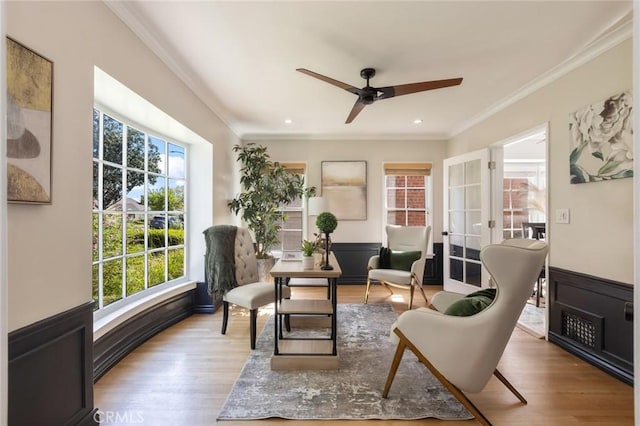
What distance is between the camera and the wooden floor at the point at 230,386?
1.70m

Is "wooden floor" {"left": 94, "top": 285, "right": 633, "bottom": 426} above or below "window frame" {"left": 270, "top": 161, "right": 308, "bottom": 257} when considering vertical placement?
below

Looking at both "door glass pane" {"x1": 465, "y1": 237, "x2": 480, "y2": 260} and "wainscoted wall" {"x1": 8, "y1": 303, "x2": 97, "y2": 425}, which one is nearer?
"wainscoted wall" {"x1": 8, "y1": 303, "x2": 97, "y2": 425}

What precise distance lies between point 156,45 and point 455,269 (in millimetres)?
4252

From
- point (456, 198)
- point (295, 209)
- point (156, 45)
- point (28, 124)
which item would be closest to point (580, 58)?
point (456, 198)

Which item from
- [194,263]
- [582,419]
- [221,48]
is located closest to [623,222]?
[582,419]

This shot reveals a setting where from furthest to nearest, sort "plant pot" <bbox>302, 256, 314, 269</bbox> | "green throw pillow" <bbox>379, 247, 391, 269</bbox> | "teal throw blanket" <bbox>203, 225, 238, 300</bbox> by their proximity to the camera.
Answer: "green throw pillow" <bbox>379, 247, 391, 269</bbox> → "teal throw blanket" <bbox>203, 225, 238, 300</bbox> → "plant pot" <bbox>302, 256, 314, 269</bbox>

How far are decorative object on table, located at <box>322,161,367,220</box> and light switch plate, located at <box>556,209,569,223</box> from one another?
2589mm

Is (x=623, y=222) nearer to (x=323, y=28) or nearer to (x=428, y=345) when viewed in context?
(x=428, y=345)

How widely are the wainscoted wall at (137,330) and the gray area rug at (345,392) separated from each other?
0.99 meters

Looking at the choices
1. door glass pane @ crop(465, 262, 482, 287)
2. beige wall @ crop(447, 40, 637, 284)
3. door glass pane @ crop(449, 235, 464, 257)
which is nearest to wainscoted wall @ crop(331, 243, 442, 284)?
door glass pane @ crop(449, 235, 464, 257)

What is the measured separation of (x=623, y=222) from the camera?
6.81 ft

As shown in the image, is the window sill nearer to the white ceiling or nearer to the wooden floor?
the wooden floor

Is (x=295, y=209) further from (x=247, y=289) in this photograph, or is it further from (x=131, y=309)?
(x=131, y=309)

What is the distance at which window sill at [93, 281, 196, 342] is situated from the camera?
204 centimetres
